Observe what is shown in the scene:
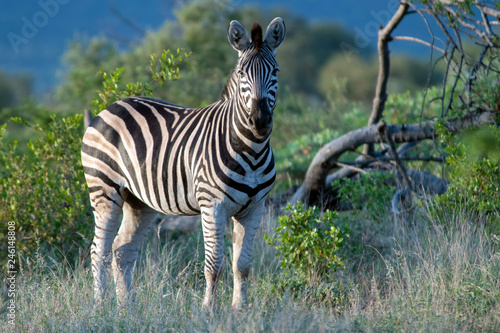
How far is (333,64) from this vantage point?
3641 cm

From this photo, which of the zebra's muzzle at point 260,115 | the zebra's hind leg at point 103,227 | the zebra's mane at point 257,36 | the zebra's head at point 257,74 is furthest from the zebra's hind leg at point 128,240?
the zebra's mane at point 257,36

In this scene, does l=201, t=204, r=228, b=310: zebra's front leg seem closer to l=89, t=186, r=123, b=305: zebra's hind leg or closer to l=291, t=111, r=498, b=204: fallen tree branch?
l=89, t=186, r=123, b=305: zebra's hind leg

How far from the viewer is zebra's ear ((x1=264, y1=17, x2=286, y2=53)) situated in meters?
4.17

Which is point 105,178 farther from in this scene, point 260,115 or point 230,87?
point 260,115

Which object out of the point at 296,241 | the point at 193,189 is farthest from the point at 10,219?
the point at 296,241

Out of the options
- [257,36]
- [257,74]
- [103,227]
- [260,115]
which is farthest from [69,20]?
[260,115]

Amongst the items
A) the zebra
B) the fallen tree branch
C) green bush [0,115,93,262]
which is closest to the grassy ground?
the zebra

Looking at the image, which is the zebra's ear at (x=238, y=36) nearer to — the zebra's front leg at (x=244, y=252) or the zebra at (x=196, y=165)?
the zebra at (x=196, y=165)

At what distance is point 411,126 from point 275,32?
2.99 metres

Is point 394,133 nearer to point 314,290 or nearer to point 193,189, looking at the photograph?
point 314,290

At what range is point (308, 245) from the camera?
4926 millimetres

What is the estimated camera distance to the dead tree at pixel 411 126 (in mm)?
5569

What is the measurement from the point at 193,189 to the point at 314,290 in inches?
58.6

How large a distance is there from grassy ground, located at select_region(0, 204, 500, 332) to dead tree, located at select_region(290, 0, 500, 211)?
91 centimetres
